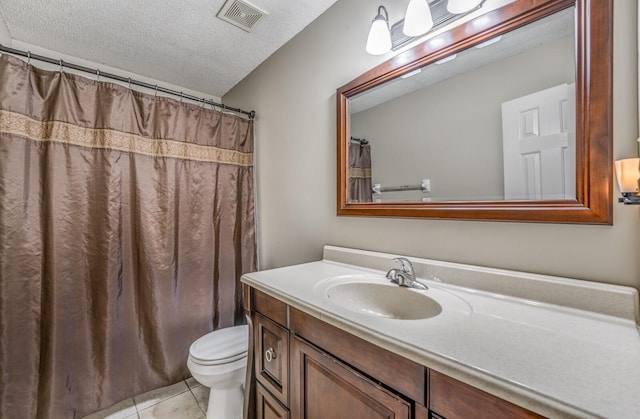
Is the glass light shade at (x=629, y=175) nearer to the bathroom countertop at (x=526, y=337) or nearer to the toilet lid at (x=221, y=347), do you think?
the bathroom countertop at (x=526, y=337)

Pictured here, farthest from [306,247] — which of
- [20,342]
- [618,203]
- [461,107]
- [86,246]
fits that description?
[20,342]

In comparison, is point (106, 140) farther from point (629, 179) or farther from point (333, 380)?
point (629, 179)

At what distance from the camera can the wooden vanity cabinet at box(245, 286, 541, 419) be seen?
53cm

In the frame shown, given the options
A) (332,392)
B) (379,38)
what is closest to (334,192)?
(379,38)

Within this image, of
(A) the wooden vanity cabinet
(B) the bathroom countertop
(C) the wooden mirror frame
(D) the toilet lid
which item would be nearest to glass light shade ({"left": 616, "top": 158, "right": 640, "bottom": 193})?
(C) the wooden mirror frame

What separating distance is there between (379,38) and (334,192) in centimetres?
75

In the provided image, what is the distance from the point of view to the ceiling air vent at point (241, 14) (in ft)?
4.71

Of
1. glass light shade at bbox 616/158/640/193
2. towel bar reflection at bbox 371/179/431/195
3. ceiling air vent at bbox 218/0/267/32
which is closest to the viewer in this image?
glass light shade at bbox 616/158/640/193

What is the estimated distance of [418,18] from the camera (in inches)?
41.1

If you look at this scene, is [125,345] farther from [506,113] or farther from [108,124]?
[506,113]

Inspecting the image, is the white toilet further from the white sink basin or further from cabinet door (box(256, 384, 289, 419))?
the white sink basin

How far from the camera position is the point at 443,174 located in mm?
1080

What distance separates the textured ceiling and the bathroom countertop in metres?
1.53

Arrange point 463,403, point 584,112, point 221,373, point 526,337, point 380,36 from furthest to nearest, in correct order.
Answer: point 221,373
point 380,36
point 584,112
point 526,337
point 463,403
